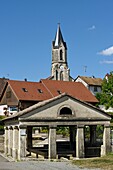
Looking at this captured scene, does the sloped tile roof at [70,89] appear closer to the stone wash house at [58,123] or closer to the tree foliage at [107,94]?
the tree foliage at [107,94]

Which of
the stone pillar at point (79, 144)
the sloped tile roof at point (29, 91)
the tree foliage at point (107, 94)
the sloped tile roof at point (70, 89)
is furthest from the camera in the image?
the sloped tile roof at point (70, 89)

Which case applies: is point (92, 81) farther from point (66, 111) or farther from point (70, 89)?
point (66, 111)

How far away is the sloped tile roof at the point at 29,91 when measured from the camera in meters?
57.2

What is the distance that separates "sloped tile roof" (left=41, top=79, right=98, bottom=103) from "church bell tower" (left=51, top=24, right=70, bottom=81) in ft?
130

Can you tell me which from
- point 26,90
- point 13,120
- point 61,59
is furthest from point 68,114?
point 61,59

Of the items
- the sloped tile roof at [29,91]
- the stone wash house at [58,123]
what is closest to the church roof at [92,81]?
the sloped tile roof at [29,91]

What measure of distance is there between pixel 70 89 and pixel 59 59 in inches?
1801

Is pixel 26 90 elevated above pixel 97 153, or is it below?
above

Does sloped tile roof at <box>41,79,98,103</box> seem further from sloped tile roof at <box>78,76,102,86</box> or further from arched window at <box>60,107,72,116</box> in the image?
arched window at <box>60,107,72,116</box>

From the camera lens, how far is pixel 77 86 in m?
66.4

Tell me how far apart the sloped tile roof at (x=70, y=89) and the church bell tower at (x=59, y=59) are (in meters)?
39.6

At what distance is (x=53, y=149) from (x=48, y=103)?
3.82 metres

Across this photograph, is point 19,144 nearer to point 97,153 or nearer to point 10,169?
point 10,169

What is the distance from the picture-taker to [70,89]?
2562 inches
